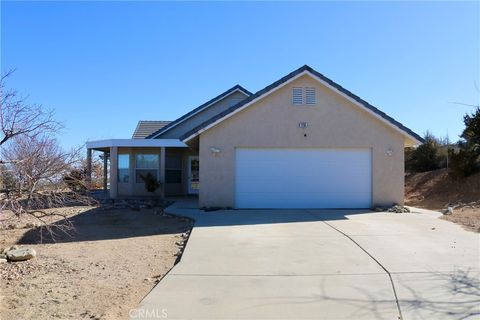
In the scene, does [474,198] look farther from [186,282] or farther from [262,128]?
[186,282]

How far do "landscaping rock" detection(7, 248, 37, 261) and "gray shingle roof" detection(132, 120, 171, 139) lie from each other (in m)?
18.5

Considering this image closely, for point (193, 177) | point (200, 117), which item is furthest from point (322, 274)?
point (200, 117)

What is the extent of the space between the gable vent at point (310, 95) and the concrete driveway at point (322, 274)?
5785mm

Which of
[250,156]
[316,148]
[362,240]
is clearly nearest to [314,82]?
[316,148]

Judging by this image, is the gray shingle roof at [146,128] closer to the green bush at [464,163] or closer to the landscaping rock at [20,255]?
the green bush at [464,163]

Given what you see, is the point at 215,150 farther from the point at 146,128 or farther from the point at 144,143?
the point at 146,128

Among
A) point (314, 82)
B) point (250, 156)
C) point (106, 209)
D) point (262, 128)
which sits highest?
point (314, 82)

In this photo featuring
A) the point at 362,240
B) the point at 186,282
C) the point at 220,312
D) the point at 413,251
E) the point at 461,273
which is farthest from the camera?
the point at 362,240

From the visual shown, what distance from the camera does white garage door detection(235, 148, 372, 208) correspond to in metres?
16.0

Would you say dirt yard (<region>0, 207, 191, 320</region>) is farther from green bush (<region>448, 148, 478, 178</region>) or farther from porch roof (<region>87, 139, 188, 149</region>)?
green bush (<region>448, 148, 478, 178</region>)

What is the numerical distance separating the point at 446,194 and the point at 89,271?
1840cm

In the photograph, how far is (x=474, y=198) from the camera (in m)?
19.0

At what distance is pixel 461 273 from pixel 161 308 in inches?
189

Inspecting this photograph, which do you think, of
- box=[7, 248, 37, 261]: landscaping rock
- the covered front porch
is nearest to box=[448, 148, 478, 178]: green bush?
the covered front porch
